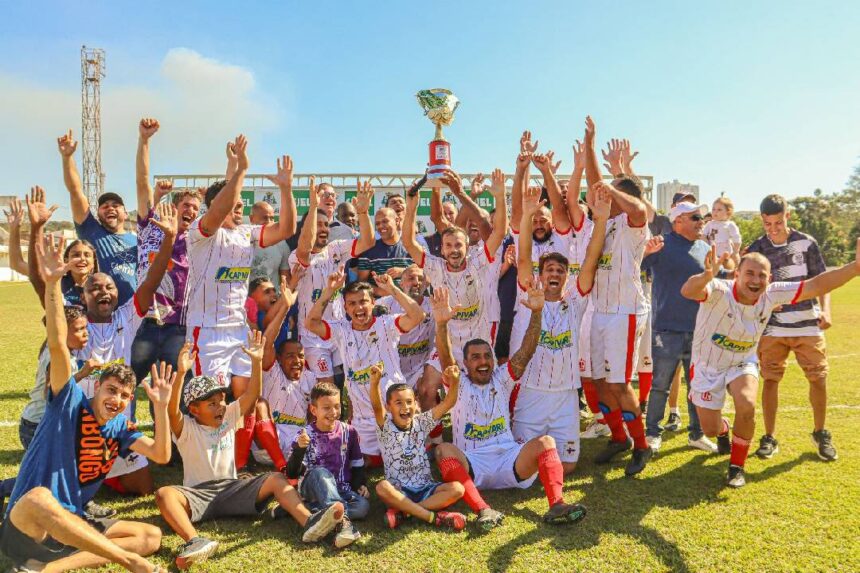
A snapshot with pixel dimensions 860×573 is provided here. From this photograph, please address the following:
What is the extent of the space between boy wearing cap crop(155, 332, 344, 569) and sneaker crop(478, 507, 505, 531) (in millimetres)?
938

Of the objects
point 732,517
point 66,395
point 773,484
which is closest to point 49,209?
point 66,395

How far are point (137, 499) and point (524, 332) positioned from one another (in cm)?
342

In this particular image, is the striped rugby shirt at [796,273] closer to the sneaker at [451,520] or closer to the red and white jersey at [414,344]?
the red and white jersey at [414,344]

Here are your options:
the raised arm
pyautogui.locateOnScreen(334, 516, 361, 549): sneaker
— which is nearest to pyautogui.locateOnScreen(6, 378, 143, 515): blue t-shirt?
pyautogui.locateOnScreen(334, 516, 361, 549): sneaker

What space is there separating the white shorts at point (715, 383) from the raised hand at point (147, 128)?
5695 millimetres

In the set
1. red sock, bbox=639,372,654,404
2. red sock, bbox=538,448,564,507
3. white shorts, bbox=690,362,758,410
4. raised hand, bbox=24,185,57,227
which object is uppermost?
raised hand, bbox=24,185,57,227

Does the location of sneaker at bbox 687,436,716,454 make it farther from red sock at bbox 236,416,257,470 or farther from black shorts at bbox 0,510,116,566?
black shorts at bbox 0,510,116,566

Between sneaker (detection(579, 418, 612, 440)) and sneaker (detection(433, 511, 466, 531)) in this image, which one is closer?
sneaker (detection(433, 511, 466, 531))

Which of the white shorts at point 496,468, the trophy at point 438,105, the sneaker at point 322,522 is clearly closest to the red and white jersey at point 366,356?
the white shorts at point 496,468

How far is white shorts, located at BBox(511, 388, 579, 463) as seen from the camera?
4922 mm

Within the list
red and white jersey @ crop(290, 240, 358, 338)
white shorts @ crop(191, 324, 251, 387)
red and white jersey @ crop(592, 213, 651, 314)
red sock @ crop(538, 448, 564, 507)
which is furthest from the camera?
red and white jersey @ crop(290, 240, 358, 338)

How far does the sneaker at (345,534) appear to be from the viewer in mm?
3619

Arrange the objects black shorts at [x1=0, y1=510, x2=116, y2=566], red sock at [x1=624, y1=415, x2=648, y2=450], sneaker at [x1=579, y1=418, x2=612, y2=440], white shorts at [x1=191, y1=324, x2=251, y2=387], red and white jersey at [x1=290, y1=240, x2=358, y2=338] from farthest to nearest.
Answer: red and white jersey at [x1=290, y1=240, x2=358, y2=338], sneaker at [x1=579, y1=418, x2=612, y2=440], red sock at [x1=624, y1=415, x2=648, y2=450], white shorts at [x1=191, y1=324, x2=251, y2=387], black shorts at [x1=0, y1=510, x2=116, y2=566]

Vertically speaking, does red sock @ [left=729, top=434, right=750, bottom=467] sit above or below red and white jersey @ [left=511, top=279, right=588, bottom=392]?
below
